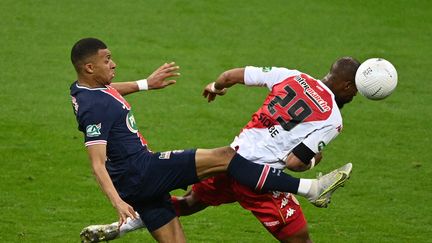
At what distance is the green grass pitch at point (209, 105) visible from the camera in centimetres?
1291

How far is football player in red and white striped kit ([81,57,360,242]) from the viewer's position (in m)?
9.79

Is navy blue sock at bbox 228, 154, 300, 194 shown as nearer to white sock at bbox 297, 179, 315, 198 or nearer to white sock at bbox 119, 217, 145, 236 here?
white sock at bbox 297, 179, 315, 198

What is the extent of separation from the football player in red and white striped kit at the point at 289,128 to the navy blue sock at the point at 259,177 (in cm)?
4

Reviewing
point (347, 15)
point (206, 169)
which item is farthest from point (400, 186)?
point (347, 15)

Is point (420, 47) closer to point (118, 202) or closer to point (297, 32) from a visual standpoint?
point (297, 32)

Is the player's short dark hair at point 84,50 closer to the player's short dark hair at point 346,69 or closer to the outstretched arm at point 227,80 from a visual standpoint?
the outstretched arm at point 227,80

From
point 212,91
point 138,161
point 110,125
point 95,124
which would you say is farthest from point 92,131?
point 212,91

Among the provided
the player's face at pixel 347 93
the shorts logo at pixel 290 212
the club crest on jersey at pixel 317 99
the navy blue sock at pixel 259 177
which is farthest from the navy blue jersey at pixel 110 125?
the player's face at pixel 347 93

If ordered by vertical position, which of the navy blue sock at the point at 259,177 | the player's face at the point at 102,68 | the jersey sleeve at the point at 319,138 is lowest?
the navy blue sock at the point at 259,177

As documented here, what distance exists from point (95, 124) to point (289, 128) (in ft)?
6.01

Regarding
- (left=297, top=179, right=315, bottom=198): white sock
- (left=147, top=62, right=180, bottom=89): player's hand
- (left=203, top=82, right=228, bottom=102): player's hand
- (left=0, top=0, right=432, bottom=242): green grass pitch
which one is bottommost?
(left=0, top=0, right=432, bottom=242): green grass pitch

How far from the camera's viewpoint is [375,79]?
32.4ft

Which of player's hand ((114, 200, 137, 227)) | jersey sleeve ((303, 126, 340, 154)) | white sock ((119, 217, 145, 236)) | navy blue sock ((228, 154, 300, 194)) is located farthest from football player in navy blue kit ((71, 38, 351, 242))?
white sock ((119, 217, 145, 236))

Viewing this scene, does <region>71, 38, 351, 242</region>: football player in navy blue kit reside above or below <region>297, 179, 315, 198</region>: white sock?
above
